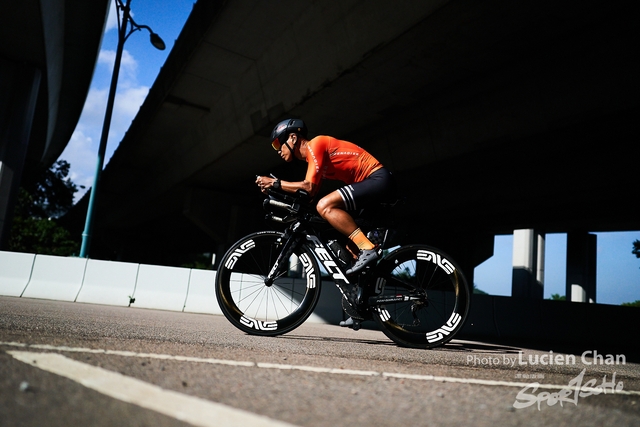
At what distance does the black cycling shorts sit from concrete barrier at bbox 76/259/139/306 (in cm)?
757

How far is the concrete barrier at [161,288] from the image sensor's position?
33.7 ft

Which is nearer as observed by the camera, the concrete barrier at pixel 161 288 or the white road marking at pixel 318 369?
the white road marking at pixel 318 369

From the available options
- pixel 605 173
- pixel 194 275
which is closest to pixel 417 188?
pixel 605 173

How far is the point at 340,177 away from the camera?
4746mm

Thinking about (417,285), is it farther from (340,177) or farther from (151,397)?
(151,397)

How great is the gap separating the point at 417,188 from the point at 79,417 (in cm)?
1800

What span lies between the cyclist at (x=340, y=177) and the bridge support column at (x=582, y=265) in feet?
92.1

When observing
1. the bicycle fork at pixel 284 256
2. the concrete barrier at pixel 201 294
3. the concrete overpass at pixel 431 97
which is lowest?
the concrete barrier at pixel 201 294

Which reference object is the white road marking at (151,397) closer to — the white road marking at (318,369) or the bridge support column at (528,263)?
the white road marking at (318,369)

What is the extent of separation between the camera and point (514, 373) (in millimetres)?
3199

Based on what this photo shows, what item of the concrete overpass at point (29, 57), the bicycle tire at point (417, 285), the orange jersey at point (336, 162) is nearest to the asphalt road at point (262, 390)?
the bicycle tire at point (417, 285)

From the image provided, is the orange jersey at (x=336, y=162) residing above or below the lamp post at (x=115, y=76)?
below

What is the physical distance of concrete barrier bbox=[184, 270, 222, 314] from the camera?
10242 millimetres

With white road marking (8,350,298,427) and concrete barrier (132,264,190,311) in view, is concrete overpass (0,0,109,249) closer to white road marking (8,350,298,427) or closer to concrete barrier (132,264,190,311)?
concrete barrier (132,264,190,311)
